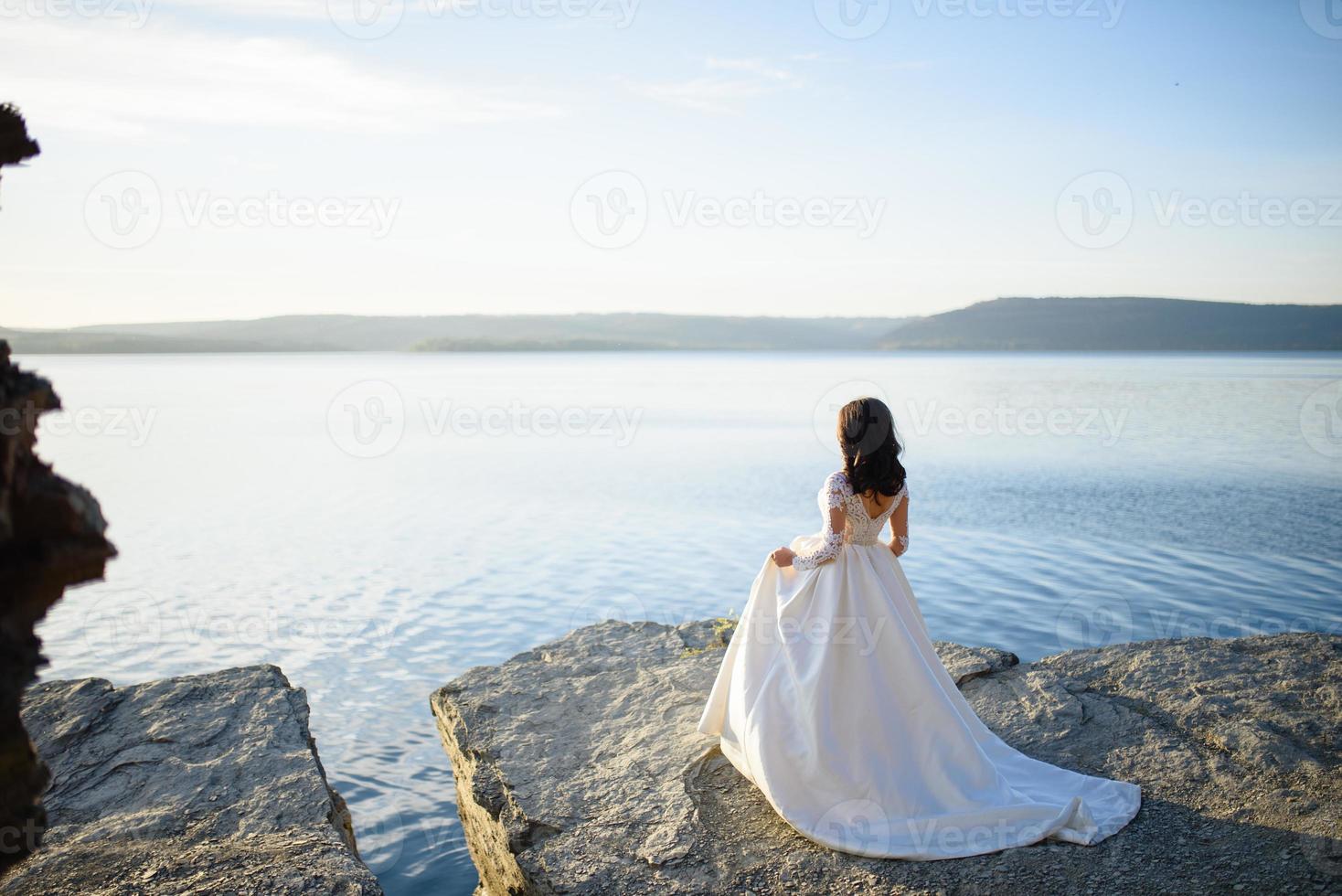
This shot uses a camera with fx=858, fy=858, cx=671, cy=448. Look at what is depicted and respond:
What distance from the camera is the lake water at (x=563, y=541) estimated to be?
9.85 metres

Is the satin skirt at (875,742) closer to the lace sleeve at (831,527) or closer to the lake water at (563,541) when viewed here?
the lace sleeve at (831,527)

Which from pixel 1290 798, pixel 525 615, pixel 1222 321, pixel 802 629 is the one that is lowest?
pixel 525 615

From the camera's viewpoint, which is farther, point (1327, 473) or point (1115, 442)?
point (1115, 442)

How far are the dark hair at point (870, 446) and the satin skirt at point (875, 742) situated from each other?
1.37 ft

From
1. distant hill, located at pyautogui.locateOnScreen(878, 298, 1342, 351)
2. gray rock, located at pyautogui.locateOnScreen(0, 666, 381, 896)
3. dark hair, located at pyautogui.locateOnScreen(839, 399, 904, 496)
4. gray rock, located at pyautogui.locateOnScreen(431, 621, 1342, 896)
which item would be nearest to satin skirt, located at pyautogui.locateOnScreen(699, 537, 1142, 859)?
gray rock, located at pyautogui.locateOnScreen(431, 621, 1342, 896)

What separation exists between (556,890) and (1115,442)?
89.5ft

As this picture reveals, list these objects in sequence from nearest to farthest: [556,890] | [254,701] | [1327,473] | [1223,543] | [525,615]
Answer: [556,890]
[254,701]
[525,615]
[1223,543]
[1327,473]

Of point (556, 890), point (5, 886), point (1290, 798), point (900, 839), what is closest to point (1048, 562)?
point (1290, 798)

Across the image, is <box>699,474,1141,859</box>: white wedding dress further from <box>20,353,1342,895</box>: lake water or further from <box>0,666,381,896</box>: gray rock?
<box>20,353,1342,895</box>: lake water

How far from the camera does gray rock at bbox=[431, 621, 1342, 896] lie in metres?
3.86

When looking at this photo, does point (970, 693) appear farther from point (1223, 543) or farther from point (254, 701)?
point (1223, 543)

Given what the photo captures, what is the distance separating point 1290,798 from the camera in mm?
4328

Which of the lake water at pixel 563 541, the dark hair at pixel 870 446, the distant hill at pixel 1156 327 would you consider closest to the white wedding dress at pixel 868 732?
the dark hair at pixel 870 446

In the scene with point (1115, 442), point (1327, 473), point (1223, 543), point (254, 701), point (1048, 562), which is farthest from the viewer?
point (1115, 442)
